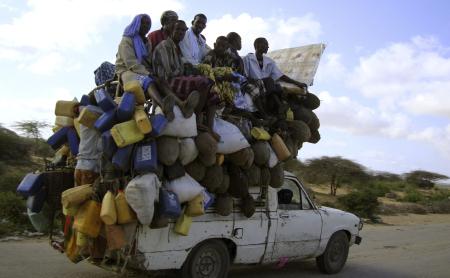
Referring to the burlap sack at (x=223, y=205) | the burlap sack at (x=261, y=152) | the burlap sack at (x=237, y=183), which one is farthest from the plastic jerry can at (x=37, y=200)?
the burlap sack at (x=261, y=152)

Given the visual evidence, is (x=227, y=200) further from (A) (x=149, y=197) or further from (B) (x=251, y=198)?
(A) (x=149, y=197)

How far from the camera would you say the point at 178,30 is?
6867 mm

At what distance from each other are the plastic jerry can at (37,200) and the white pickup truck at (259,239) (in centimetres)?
141

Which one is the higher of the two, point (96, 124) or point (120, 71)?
point (120, 71)

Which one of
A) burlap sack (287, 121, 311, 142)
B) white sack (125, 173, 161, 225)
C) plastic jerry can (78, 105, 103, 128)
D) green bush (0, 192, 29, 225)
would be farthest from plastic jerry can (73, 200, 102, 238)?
green bush (0, 192, 29, 225)

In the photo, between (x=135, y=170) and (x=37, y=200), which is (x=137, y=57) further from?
(x=37, y=200)

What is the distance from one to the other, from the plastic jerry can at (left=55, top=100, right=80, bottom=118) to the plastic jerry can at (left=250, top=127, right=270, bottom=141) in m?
2.26

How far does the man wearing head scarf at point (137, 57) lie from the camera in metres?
6.03

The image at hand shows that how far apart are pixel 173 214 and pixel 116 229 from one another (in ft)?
1.96

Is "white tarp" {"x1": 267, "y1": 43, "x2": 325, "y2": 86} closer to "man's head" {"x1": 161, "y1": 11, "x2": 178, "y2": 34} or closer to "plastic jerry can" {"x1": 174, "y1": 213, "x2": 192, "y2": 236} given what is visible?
"man's head" {"x1": 161, "y1": 11, "x2": 178, "y2": 34}

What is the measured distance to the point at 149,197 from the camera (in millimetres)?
5398

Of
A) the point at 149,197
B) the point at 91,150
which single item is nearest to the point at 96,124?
the point at 91,150

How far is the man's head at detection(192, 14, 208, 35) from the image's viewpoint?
7988 mm

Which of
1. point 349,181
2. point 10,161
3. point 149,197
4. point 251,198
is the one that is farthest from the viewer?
point 349,181
